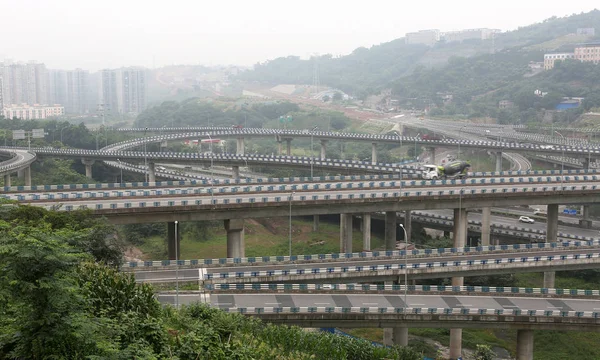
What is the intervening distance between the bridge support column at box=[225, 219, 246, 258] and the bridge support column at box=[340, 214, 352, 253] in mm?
15058

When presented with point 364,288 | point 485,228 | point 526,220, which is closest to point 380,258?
point 364,288

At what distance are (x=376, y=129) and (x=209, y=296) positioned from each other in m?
150

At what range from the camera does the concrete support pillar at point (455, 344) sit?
174 feet

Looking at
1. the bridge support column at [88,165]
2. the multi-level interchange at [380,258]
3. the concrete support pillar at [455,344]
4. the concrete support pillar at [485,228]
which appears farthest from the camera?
the bridge support column at [88,165]

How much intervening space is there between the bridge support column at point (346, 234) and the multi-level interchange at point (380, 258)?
0.49m

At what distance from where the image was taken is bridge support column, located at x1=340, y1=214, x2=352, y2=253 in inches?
2889

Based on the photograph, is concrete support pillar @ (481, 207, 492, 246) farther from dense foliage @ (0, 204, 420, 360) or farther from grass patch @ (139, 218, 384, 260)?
dense foliage @ (0, 204, 420, 360)

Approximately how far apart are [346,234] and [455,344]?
23298mm

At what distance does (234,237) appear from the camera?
62.1 meters

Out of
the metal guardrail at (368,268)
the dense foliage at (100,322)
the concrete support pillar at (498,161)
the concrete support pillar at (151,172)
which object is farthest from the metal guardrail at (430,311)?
the concrete support pillar at (498,161)

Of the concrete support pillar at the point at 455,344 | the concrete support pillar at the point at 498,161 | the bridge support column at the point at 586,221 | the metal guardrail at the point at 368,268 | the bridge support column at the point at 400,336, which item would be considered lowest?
the concrete support pillar at the point at 455,344

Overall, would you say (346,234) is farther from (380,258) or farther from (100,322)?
(100,322)

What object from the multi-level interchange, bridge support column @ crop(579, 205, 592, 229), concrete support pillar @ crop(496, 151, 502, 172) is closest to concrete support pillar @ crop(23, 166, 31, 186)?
the multi-level interchange

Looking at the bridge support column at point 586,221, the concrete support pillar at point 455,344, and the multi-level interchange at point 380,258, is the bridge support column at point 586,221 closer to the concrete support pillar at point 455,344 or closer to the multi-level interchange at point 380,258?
the multi-level interchange at point 380,258
